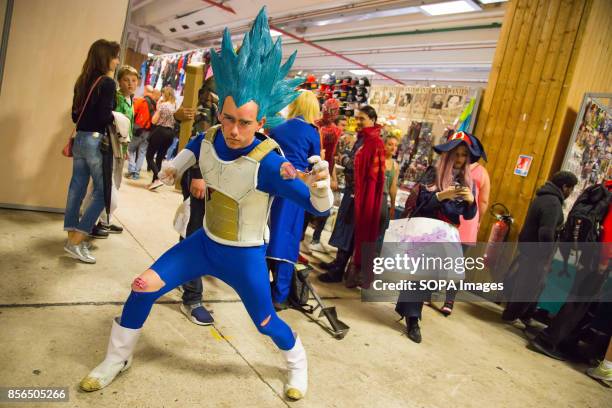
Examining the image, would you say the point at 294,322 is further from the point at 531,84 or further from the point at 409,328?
the point at 531,84

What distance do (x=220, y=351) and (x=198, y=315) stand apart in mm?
355

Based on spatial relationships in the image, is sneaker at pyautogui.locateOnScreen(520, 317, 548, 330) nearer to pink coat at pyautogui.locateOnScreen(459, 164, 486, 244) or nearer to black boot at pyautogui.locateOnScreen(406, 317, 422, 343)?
pink coat at pyautogui.locateOnScreen(459, 164, 486, 244)

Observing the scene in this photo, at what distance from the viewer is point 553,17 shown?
4.41 metres

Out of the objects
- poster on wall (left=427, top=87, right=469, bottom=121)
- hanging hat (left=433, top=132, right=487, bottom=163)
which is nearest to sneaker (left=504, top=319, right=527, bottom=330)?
hanging hat (left=433, top=132, right=487, bottom=163)

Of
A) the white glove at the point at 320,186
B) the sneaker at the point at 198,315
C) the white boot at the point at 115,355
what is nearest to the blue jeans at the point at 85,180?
the sneaker at the point at 198,315

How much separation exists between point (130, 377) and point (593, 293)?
350cm

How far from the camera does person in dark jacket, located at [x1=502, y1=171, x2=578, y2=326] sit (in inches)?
142

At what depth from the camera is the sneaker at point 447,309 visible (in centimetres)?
389

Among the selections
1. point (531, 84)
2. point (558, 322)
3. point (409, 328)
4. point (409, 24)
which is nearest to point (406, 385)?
point (409, 328)

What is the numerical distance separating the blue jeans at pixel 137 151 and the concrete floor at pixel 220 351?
2.94 meters

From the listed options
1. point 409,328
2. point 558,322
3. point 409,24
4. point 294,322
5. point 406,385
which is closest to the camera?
point 406,385

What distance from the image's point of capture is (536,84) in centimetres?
450

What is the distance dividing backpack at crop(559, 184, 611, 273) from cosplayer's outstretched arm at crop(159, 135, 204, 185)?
320 centimetres

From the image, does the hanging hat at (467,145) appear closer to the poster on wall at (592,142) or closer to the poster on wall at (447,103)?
the poster on wall at (592,142)
